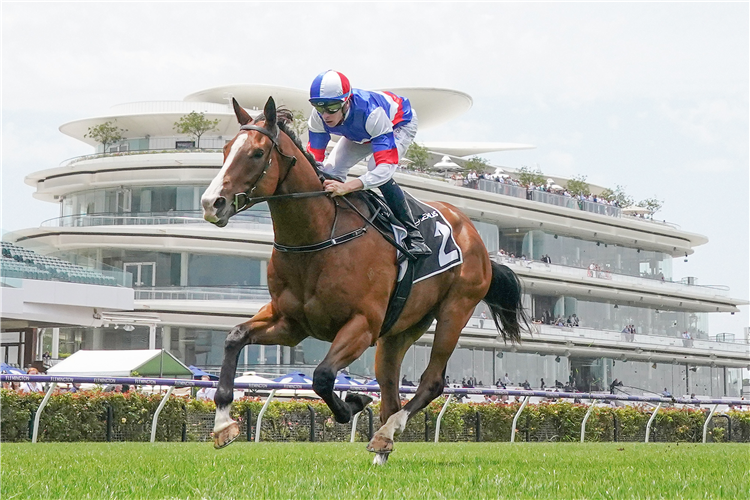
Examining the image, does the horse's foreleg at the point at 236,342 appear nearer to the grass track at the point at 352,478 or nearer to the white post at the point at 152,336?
the grass track at the point at 352,478

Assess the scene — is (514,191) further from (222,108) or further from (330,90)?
(330,90)

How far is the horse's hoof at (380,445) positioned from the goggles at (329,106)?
86.2 inches

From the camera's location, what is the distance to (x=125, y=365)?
27.0 meters

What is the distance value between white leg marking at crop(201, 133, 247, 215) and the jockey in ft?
2.28

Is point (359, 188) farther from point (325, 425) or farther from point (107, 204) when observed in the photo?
point (107, 204)

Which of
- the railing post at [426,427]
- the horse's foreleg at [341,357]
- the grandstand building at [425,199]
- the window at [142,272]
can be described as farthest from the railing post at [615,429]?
the window at [142,272]

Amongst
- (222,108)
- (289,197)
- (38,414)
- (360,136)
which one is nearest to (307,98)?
(222,108)

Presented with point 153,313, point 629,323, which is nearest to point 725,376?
point 629,323

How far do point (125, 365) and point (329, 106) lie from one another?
21318 mm

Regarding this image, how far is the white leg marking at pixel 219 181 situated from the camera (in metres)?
6.06

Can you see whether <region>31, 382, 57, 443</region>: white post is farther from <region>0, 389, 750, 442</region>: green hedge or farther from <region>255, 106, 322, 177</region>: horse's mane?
<region>255, 106, 322, 177</region>: horse's mane

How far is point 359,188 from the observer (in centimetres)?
715

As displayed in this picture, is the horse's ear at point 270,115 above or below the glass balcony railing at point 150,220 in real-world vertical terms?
below

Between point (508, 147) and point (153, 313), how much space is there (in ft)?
129
